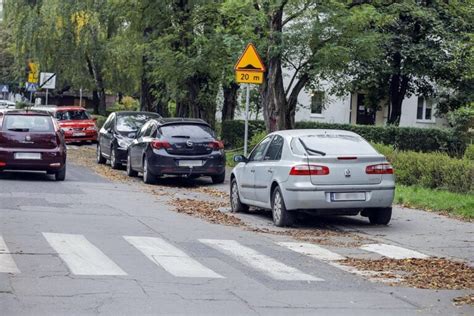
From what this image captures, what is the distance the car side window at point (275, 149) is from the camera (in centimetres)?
1447

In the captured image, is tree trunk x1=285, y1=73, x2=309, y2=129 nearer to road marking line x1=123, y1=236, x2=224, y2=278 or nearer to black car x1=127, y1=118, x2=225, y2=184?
black car x1=127, y1=118, x2=225, y2=184

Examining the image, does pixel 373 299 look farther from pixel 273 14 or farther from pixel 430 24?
pixel 430 24

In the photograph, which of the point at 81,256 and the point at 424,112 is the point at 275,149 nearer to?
the point at 81,256

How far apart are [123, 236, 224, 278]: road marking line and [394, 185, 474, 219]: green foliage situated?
5903mm

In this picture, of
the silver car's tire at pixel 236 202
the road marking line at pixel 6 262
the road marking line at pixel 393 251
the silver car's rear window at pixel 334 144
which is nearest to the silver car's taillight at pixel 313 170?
the silver car's rear window at pixel 334 144

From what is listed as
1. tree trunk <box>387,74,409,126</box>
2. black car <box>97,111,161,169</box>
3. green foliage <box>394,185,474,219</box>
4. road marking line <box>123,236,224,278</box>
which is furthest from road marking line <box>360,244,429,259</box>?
tree trunk <box>387,74,409,126</box>

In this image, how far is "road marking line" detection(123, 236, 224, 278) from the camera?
9492mm

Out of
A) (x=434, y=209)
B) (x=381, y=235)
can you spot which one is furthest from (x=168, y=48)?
(x=381, y=235)

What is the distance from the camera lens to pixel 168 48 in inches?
1155

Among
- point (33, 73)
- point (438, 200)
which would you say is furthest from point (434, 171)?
point (33, 73)

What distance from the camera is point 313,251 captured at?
11.6 meters

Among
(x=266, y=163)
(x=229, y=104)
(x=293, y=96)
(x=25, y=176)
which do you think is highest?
(x=293, y=96)

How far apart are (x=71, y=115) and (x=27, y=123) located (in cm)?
1942

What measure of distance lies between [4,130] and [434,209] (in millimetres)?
9988
